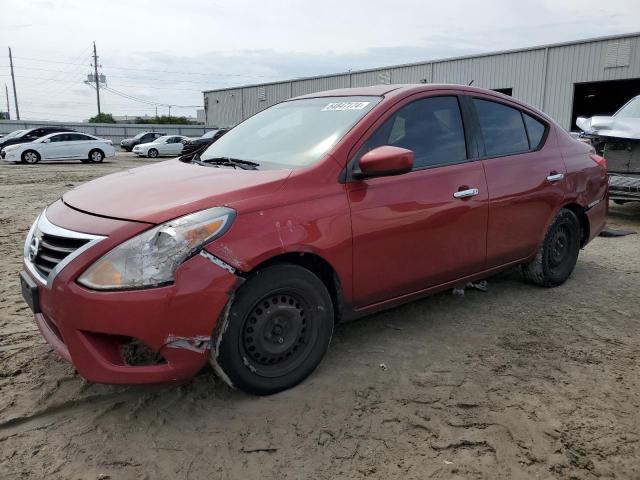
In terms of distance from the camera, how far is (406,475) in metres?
2.20

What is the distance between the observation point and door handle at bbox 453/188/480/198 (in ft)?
11.4

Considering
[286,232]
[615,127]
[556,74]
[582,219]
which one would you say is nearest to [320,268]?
[286,232]

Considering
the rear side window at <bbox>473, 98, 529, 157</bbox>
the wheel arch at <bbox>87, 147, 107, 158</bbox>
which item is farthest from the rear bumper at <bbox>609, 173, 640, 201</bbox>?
the wheel arch at <bbox>87, 147, 107, 158</bbox>

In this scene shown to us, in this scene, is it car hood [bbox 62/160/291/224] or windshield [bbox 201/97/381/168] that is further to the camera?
windshield [bbox 201/97/381/168]

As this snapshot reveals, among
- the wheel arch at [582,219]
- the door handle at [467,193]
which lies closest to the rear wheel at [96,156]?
the wheel arch at [582,219]

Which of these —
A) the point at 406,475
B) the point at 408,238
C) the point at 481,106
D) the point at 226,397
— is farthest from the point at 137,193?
the point at 481,106

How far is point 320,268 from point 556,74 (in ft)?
76.7

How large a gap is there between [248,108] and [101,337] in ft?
137

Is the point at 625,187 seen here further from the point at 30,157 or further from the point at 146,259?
the point at 30,157

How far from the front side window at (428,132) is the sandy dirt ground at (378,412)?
120 cm

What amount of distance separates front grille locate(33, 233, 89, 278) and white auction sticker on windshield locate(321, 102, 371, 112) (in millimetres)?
1799

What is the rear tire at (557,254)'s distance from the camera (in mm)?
4383

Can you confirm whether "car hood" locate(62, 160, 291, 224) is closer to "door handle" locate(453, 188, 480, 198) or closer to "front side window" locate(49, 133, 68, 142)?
"door handle" locate(453, 188, 480, 198)

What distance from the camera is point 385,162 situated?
2846 millimetres
